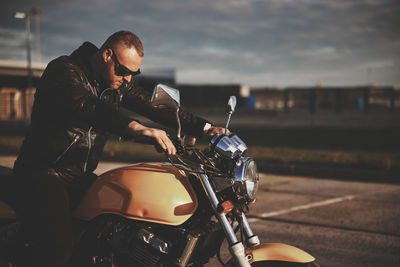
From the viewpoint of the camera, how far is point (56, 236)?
2.42 m

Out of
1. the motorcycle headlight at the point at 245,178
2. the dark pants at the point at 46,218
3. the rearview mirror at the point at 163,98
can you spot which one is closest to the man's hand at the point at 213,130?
the motorcycle headlight at the point at 245,178

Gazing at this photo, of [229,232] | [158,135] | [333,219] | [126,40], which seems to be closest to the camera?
[158,135]

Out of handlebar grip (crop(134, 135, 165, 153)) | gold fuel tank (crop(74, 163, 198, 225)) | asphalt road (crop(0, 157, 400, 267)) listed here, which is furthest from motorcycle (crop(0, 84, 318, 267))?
asphalt road (crop(0, 157, 400, 267))

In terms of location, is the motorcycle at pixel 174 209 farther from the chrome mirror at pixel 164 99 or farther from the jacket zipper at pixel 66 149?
the jacket zipper at pixel 66 149

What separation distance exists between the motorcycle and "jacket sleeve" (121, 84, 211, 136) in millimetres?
501

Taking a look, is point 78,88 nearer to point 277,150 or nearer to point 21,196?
point 21,196

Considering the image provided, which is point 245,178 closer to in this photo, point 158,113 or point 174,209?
point 174,209

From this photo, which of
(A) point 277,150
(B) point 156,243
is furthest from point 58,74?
(A) point 277,150

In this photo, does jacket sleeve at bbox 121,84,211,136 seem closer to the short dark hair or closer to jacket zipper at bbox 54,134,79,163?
the short dark hair

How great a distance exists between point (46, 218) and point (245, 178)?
43.9 inches

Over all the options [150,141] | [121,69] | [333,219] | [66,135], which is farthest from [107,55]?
[333,219]

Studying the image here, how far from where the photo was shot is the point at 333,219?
6.25 metres

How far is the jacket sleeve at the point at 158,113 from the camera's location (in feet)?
9.86

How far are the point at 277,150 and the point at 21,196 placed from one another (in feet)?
37.7
